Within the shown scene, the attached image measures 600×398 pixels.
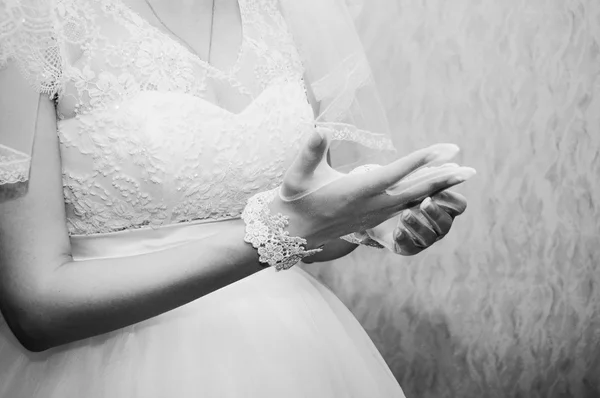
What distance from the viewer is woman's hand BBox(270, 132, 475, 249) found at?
1.98ft

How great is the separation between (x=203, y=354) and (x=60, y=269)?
20 cm

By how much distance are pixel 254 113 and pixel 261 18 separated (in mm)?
193

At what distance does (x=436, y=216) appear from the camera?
2.29 feet

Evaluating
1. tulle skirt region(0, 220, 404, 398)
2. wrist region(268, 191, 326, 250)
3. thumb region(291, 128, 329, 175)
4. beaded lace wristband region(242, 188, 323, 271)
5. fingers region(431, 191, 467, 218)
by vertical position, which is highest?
thumb region(291, 128, 329, 175)

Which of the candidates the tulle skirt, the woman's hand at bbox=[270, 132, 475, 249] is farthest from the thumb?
the tulle skirt

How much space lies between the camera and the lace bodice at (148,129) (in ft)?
2.36

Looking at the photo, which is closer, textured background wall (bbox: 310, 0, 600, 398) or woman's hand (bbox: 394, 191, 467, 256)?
woman's hand (bbox: 394, 191, 467, 256)

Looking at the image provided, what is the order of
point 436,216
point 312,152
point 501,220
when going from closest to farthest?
point 312,152 → point 436,216 → point 501,220

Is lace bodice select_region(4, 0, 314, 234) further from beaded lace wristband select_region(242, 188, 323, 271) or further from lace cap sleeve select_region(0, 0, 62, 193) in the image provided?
beaded lace wristband select_region(242, 188, 323, 271)

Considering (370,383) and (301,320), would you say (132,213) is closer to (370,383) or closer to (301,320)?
(301,320)

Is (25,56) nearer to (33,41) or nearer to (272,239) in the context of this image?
(33,41)

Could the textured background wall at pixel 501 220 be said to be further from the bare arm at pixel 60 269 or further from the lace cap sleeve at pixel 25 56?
the lace cap sleeve at pixel 25 56

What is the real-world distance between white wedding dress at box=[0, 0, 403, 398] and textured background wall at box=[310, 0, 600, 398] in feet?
1.90

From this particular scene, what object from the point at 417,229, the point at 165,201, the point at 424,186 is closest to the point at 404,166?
the point at 424,186
